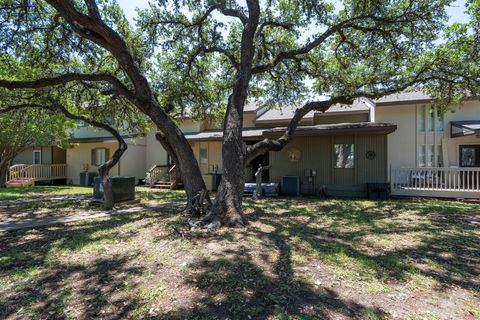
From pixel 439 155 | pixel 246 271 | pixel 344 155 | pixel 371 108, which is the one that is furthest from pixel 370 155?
pixel 246 271

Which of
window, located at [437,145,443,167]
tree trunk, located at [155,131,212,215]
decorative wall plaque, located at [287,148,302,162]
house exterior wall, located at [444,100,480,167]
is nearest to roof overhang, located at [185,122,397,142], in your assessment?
decorative wall plaque, located at [287,148,302,162]

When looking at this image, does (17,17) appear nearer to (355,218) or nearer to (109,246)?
(109,246)

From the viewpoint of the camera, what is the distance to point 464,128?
1479cm

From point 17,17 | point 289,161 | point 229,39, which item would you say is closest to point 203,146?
point 289,161

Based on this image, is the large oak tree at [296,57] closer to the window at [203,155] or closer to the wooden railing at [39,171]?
the window at [203,155]

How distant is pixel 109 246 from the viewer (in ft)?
20.4

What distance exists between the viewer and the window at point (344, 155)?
14.6 meters

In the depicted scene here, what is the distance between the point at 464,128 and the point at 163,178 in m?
17.4

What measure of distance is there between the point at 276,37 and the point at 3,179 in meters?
20.0

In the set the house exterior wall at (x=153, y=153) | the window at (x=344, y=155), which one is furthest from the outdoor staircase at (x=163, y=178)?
the window at (x=344, y=155)

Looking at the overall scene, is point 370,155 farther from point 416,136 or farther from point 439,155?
point 439,155

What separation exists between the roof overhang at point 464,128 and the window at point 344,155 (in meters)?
5.51

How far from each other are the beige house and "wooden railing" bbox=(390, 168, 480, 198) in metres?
0.04

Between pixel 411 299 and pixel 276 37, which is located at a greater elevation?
pixel 276 37
